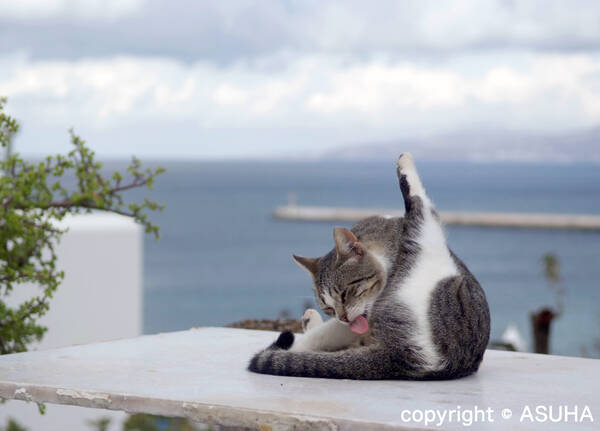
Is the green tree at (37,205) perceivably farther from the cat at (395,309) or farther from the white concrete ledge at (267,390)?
the cat at (395,309)

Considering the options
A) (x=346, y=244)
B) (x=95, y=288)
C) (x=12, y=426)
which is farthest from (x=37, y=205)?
(x=95, y=288)

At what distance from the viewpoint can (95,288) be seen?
7.20 m

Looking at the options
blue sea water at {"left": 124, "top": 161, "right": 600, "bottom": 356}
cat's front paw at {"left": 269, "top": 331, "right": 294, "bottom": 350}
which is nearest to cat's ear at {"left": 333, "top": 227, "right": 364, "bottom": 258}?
cat's front paw at {"left": 269, "top": 331, "right": 294, "bottom": 350}

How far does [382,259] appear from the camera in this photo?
2.75m

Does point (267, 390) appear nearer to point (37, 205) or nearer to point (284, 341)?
point (284, 341)

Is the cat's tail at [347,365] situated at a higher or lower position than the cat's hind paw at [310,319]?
lower

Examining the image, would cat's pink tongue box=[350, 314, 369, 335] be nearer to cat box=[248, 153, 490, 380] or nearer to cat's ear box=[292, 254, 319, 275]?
cat box=[248, 153, 490, 380]

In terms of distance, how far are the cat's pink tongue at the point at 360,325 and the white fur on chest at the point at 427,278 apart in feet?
0.56

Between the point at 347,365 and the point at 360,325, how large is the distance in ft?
0.73

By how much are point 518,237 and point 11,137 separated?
41.4 meters

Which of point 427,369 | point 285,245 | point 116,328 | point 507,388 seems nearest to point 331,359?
point 427,369

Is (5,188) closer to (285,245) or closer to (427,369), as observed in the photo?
(427,369)

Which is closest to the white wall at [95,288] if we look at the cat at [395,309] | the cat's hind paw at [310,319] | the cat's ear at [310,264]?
the cat's hind paw at [310,319]

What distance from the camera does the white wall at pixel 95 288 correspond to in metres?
6.96
